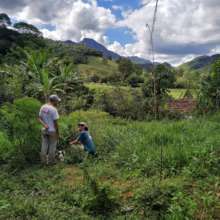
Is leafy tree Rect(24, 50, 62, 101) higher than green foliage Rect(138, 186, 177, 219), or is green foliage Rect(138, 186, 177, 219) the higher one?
leafy tree Rect(24, 50, 62, 101)

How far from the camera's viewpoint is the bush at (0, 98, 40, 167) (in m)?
9.15

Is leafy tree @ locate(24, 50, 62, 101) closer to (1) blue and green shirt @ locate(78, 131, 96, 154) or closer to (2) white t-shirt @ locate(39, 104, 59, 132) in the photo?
(1) blue and green shirt @ locate(78, 131, 96, 154)

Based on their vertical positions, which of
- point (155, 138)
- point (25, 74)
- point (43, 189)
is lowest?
point (43, 189)

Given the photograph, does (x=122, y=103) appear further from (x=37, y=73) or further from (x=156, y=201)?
(x=156, y=201)

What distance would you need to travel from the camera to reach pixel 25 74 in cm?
2403

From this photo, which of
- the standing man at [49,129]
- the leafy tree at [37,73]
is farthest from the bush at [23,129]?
the leafy tree at [37,73]

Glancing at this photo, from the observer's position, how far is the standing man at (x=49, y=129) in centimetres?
911

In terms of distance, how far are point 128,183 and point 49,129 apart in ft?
9.71

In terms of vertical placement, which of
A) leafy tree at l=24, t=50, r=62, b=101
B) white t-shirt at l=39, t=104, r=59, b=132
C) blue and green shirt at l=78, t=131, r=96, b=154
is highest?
leafy tree at l=24, t=50, r=62, b=101

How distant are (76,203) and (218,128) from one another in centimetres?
610

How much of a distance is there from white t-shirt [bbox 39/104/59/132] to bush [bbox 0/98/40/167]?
32 centimetres

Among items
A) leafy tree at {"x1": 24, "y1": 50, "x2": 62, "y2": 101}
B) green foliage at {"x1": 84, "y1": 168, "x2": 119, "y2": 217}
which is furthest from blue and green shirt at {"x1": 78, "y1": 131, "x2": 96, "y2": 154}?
leafy tree at {"x1": 24, "y1": 50, "x2": 62, "y2": 101}

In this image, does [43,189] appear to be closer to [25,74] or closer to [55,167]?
[55,167]

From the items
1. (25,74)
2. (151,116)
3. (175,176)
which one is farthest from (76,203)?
(25,74)
